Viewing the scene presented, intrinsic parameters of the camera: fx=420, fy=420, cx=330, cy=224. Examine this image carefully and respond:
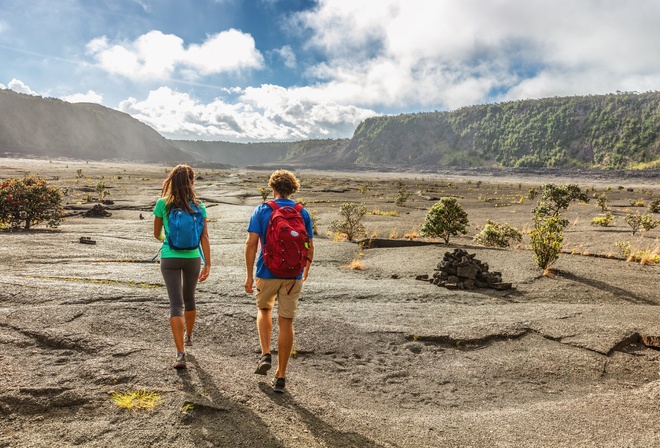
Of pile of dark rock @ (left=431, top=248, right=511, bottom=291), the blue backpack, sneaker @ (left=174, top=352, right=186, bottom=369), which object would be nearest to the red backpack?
the blue backpack

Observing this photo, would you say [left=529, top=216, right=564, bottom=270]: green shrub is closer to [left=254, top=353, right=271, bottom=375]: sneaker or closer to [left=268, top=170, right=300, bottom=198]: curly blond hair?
[left=268, top=170, right=300, bottom=198]: curly blond hair

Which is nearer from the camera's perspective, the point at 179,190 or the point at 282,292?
the point at 282,292

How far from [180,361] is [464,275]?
25.6ft

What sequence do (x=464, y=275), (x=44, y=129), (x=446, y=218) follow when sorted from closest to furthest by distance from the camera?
(x=464, y=275)
(x=446, y=218)
(x=44, y=129)

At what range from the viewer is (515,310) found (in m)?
8.69

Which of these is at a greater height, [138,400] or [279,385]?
[138,400]

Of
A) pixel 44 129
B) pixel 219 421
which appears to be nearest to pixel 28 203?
pixel 219 421

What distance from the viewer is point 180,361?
16.0ft

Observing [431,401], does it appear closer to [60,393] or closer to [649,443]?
[649,443]

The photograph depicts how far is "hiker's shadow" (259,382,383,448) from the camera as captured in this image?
387 cm

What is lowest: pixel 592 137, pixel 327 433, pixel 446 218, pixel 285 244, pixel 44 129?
pixel 327 433

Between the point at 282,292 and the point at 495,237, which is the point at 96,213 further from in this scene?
the point at 282,292

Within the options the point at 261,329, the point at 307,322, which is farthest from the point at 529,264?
the point at 261,329

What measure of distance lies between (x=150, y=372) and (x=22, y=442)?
135 cm
